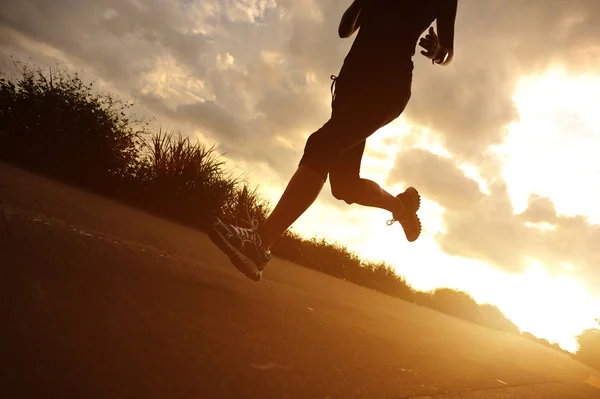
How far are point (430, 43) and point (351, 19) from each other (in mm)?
570

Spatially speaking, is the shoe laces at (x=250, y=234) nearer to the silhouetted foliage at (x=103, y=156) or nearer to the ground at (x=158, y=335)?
the ground at (x=158, y=335)

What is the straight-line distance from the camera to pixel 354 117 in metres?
2.28

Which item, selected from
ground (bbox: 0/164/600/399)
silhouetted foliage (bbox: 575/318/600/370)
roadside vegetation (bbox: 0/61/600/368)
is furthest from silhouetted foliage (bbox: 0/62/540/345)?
silhouetted foliage (bbox: 575/318/600/370)

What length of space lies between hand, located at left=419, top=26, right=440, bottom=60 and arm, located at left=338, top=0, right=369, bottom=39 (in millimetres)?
469

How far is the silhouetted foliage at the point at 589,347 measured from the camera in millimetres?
11995

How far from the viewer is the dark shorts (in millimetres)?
2275

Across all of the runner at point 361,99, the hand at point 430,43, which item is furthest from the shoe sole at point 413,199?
the hand at point 430,43

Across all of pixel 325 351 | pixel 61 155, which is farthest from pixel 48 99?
pixel 325 351

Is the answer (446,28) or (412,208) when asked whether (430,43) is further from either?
(412,208)

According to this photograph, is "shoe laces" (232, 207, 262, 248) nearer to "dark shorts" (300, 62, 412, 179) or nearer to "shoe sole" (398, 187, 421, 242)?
"dark shorts" (300, 62, 412, 179)

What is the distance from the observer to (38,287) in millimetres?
1145

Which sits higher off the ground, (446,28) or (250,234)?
(446,28)

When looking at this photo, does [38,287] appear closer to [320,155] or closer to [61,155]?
[320,155]

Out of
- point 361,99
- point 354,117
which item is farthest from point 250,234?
point 361,99
